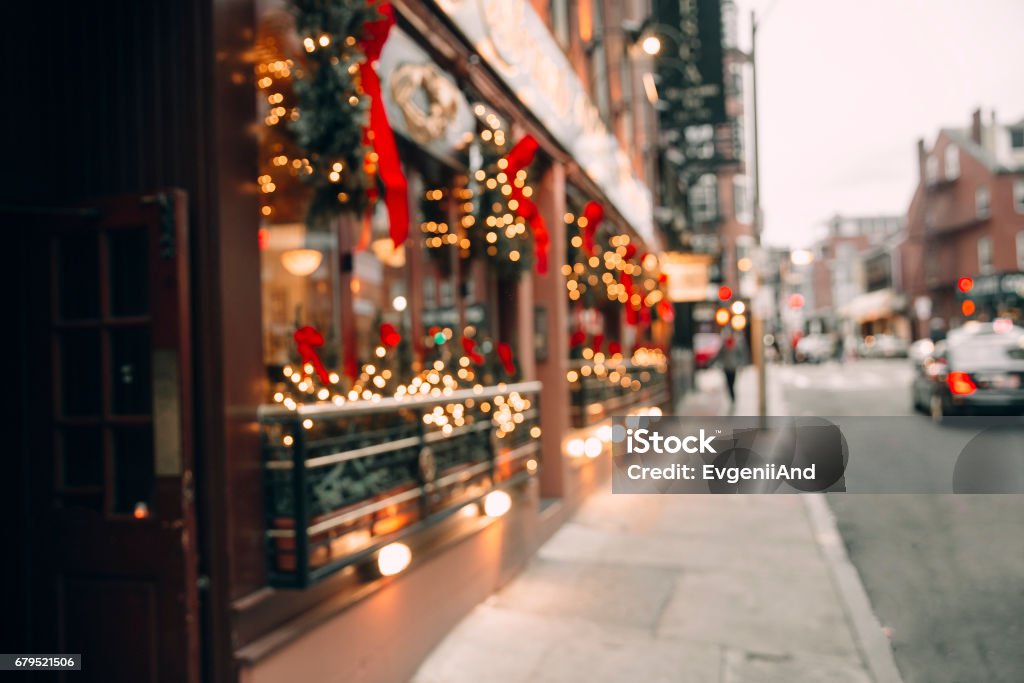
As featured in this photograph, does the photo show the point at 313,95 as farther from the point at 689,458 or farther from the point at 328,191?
the point at 689,458

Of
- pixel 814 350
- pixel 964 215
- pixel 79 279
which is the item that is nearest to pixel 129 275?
pixel 79 279

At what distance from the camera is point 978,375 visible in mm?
15016

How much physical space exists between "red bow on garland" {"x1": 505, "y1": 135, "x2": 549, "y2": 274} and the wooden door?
3.94m

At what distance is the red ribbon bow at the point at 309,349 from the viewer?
14.5 ft

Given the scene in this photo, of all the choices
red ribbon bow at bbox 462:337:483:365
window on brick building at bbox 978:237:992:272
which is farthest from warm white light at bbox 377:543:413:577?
window on brick building at bbox 978:237:992:272

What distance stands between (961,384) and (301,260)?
46.6 feet

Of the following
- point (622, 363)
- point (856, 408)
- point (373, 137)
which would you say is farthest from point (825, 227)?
point (373, 137)

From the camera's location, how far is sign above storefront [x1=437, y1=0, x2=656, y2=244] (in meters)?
6.65

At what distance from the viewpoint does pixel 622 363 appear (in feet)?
41.0

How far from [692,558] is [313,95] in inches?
216

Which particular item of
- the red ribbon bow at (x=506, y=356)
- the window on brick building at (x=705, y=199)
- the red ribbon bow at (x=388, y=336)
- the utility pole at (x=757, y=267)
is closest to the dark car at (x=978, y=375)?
the utility pole at (x=757, y=267)
